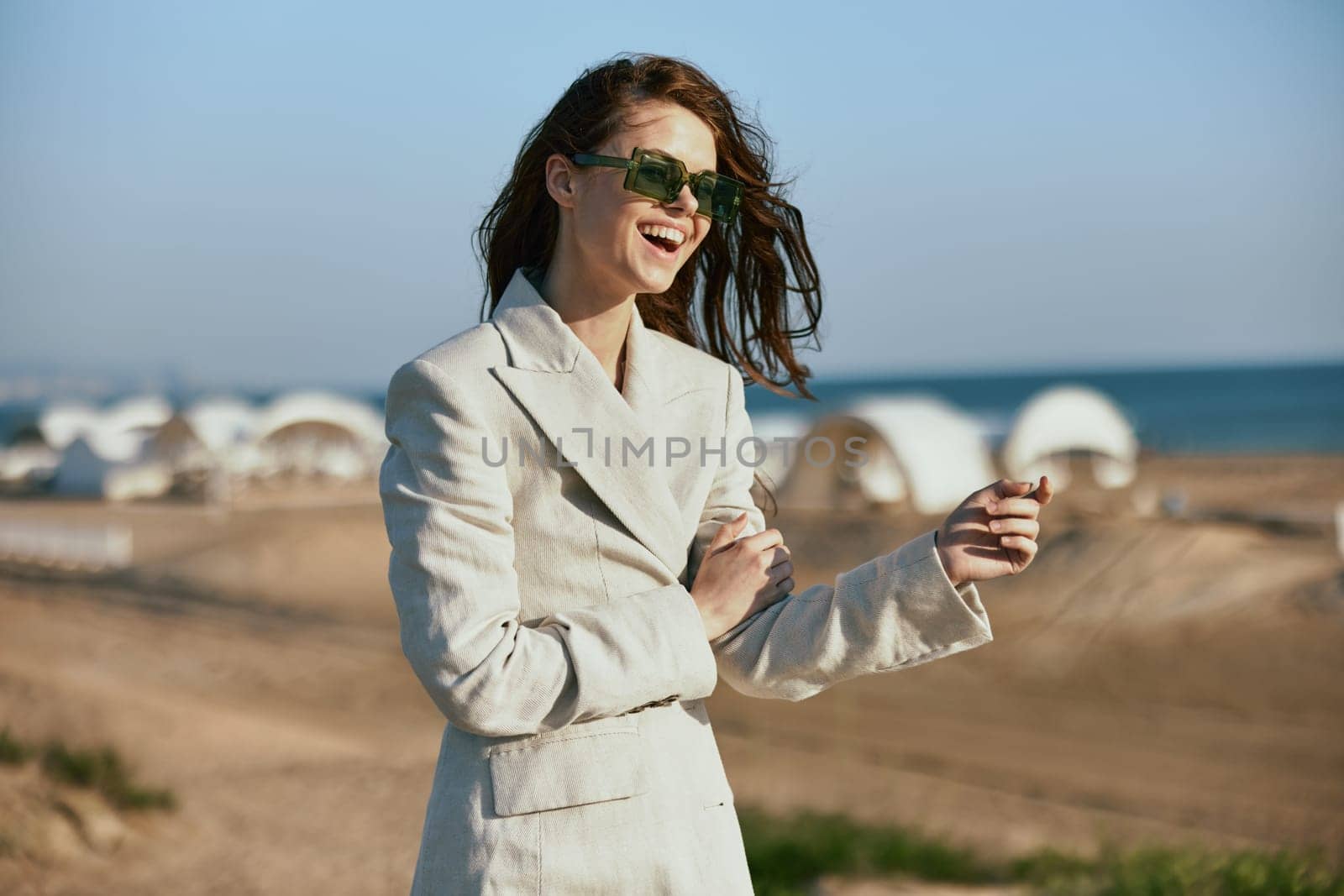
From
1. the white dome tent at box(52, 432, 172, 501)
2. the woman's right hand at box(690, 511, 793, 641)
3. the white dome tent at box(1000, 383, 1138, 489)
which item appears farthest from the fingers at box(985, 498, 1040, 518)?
the white dome tent at box(52, 432, 172, 501)

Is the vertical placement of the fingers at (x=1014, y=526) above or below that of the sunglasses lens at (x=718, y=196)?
below

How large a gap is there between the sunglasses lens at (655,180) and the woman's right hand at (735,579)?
479 millimetres

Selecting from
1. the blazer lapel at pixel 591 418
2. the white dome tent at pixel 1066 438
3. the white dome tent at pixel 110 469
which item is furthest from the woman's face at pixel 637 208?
the white dome tent at pixel 110 469

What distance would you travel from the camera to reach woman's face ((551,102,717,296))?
183 cm

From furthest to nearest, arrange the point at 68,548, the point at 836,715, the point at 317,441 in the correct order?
the point at 317,441 < the point at 68,548 < the point at 836,715

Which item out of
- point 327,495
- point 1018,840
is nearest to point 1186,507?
point 1018,840

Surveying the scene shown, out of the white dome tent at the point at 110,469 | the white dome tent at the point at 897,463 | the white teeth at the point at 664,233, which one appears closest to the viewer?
the white teeth at the point at 664,233

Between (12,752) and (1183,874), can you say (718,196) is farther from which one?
(12,752)

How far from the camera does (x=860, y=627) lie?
5.87ft

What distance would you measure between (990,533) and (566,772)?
25.7 inches

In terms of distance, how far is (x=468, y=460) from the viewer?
1.70m

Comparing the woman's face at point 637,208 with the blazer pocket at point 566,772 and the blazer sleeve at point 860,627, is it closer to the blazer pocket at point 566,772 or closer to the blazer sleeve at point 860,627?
the blazer sleeve at point 860,627

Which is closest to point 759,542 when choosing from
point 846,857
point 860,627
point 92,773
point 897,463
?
point 860,627

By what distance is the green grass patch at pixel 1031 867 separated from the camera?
5234mm
